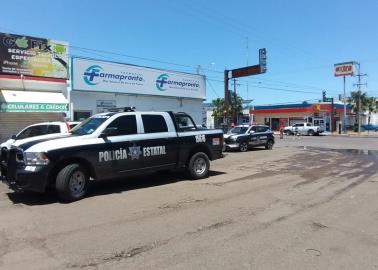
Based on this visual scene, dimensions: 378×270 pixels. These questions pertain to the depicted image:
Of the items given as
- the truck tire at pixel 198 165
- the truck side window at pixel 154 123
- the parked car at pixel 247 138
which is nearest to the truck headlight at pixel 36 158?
the truck side window at pixel 154 123

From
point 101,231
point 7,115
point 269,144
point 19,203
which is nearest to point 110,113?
point 19,203

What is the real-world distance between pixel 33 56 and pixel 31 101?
271cm

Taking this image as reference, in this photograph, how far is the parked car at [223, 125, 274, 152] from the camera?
25.7 metres

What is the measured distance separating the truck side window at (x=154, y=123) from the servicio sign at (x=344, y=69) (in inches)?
2834

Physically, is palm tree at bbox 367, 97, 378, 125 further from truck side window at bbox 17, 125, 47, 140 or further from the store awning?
truck side window at bbox 17, 125, 47, 140

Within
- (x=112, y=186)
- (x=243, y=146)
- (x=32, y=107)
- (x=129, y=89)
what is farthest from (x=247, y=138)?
(x=112, y=186)

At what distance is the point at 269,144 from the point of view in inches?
1107

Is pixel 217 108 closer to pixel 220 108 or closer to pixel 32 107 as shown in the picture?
pixel 220 108

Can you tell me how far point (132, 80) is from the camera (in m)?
27.9

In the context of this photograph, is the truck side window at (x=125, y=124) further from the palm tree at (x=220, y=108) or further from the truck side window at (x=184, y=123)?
the palm tree at (x=220, y=108)

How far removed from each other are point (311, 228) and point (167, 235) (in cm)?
233

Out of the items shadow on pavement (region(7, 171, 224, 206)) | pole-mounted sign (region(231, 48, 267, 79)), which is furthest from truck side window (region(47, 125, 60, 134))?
pole-mounted sign (region(231, 48, 267, 79))

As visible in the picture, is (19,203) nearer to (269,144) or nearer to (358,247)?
(358,247)

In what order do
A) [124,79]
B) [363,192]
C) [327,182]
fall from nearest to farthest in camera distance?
[363,192] < [327,182] < [124,79]
